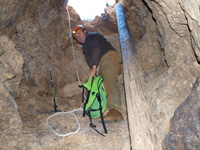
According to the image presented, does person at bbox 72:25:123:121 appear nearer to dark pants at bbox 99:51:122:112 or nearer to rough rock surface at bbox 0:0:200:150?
dark pants at bbox 99:51:122:112

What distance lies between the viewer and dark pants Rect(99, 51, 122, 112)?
3.24m

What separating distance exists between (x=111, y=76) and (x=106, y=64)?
1.07ft

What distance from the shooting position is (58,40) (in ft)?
18.1

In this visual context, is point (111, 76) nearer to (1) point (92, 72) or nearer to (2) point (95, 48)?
(1) point (92, 72)

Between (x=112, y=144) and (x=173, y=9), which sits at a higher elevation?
(x=173, y=9)

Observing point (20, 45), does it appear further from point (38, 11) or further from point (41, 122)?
point (41, 122)

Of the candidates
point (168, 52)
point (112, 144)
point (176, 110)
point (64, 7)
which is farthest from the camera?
point (64, 7)

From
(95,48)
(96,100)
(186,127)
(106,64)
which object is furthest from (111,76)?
(186,127)

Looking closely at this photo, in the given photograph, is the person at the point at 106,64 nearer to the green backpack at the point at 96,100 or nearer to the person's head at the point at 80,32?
the person's head at the point at 80,32

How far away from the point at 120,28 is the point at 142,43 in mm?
788

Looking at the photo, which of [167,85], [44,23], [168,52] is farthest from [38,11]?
[167,85]

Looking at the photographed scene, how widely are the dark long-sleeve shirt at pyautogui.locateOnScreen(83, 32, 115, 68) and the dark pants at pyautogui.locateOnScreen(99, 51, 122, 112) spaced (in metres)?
0.13

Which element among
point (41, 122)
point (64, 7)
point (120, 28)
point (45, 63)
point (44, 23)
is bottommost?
point (41, 122)

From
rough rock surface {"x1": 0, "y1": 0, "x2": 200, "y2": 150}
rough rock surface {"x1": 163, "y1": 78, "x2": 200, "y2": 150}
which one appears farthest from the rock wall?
rough rock surface {"x1": 163, "y1": 78, "x2": 200, "y2": 150}
